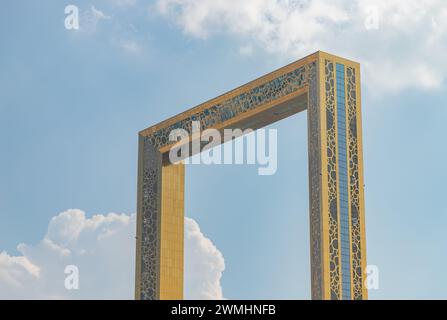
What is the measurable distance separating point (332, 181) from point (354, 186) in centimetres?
93

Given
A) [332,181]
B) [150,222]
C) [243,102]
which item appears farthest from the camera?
[150,222]

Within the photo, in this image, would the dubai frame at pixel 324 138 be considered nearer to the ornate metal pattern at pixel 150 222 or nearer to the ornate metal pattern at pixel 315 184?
the ornate metal pattern at pixel 315 184

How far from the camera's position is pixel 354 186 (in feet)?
101

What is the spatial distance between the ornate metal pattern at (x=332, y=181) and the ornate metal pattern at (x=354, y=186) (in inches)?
26.3

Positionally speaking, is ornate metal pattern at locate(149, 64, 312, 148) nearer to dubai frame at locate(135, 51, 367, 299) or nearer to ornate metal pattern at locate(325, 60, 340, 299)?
dubai frame at locate(135, 51, 367, 299)

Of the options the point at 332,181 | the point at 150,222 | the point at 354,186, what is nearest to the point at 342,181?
the point at 332,181

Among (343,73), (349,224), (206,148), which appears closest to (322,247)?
(349,224)

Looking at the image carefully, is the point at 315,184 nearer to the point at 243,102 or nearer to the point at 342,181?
the point at 342,181

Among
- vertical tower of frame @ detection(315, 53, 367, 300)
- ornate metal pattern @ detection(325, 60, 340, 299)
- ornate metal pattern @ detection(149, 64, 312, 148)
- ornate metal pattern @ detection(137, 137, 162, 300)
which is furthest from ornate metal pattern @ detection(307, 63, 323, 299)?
ornate metal pattern @ detection(137, 137, 162, 300)

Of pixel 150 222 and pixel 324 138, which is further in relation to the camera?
pixel 150 222

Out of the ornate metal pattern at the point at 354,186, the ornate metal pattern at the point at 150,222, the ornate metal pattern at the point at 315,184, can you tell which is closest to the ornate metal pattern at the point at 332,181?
the ornate metal pattern at the point at 315,184

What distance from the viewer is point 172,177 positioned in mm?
38625
